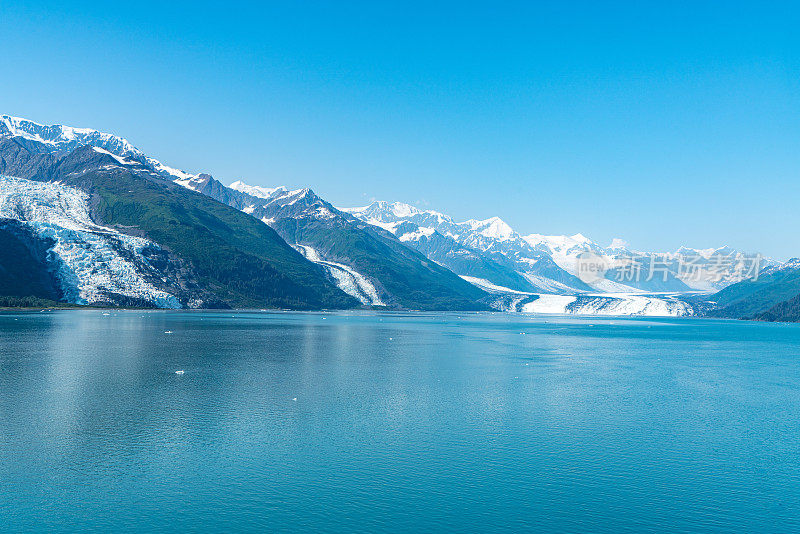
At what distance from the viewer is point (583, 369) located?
114625 millimetres

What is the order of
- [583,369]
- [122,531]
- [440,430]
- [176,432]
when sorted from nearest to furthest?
[122,531] < [176,432] < [440,430] < [583,369]

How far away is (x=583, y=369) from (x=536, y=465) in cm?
6989

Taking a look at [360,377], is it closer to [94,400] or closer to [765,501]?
[94,400]

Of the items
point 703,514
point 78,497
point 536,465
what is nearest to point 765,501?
point 703,514

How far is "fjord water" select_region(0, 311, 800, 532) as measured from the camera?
3853 cm

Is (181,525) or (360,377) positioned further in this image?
(360,377)

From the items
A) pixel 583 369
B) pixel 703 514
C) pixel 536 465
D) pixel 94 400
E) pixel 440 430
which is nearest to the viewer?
pixel 703 514

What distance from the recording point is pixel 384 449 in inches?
2071

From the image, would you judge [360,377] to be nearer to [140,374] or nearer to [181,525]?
[140,374]

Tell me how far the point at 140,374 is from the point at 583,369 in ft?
264

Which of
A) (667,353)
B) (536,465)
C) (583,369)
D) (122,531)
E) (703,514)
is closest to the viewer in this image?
(122,531)

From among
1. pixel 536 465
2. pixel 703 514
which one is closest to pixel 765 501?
pixel 703 514

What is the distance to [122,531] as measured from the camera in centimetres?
3525

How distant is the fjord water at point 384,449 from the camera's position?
126 ft
